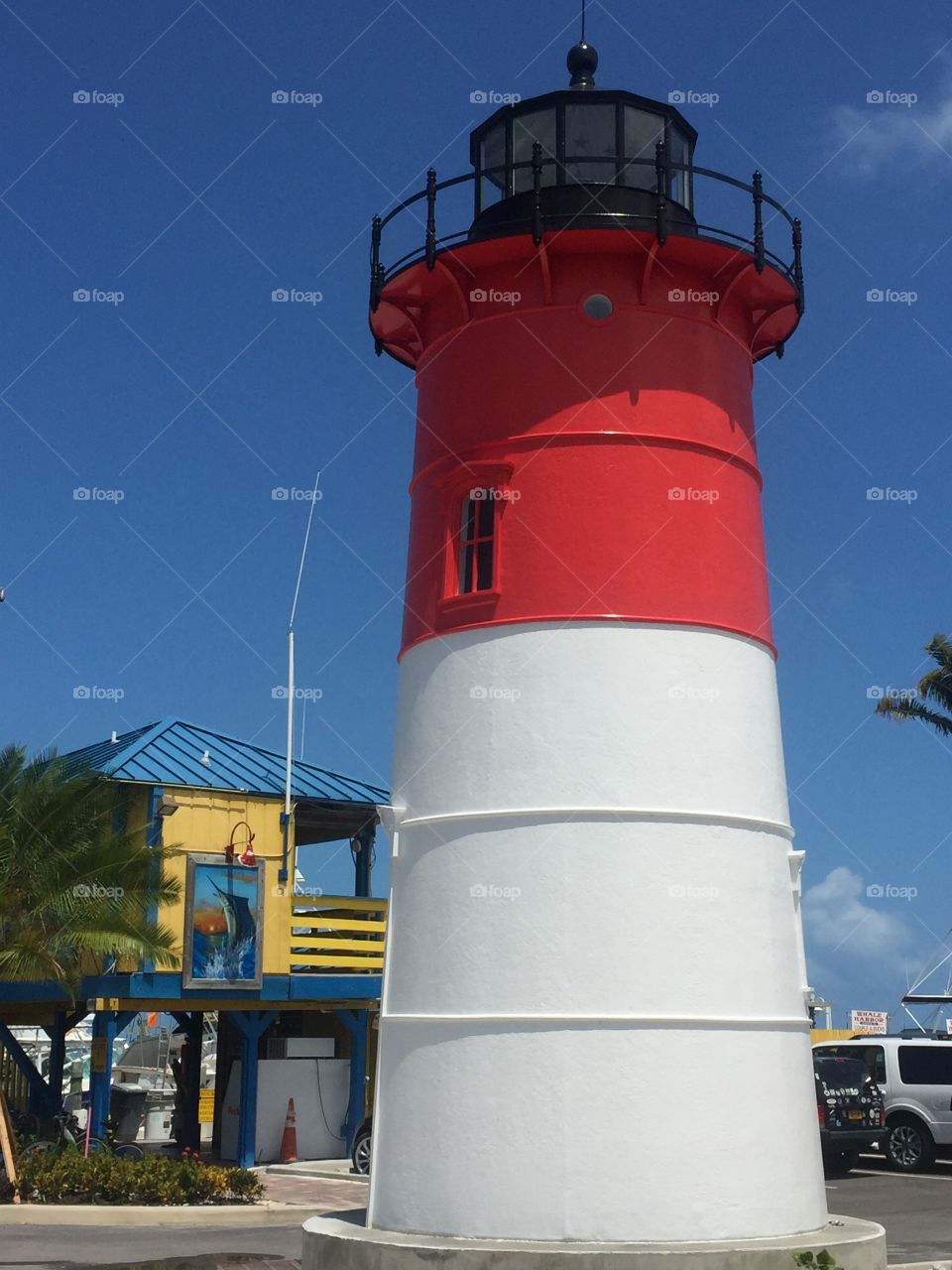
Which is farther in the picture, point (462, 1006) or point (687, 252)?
point (687, 252)

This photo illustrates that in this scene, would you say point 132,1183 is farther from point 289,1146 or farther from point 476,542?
point 476,542

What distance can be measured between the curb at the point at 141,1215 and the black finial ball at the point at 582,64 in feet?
50.8

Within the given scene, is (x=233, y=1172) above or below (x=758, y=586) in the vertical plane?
below

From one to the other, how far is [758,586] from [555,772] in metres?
3.07

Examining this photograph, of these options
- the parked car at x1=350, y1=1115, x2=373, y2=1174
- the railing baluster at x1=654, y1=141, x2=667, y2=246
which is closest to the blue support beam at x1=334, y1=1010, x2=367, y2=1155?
the parked car at x1=350, y1=1115, x2=373, y2=1174

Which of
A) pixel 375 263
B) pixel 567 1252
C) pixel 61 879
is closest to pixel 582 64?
pixel 375 263

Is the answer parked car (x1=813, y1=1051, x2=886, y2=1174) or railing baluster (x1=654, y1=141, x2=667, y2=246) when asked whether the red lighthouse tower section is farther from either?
parked car (x1=813, y1=1051, x2=886, y2=1174)

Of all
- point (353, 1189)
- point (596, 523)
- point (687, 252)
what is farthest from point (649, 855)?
point (353, 1189)

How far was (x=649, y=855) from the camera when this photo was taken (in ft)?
42.5

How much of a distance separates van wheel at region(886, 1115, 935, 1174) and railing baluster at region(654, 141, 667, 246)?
65.5 ft

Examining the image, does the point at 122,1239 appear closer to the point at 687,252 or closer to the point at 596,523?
the point at 596,523

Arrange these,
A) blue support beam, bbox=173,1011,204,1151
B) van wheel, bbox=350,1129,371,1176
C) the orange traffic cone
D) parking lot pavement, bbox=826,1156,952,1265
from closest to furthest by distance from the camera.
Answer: parking lot pavement, bbox=826,1156,952,1265 < van wheel, bbox=350,1129,371,1176 < the orange traffic cone < blue support beam, bbox=173,1011,204,1151

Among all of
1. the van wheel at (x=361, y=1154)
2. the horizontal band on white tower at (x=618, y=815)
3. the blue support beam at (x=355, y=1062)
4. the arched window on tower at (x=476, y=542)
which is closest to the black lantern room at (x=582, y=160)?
the arched window on tower at (x=476, y=542)

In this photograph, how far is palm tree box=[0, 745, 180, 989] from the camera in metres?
22.1
